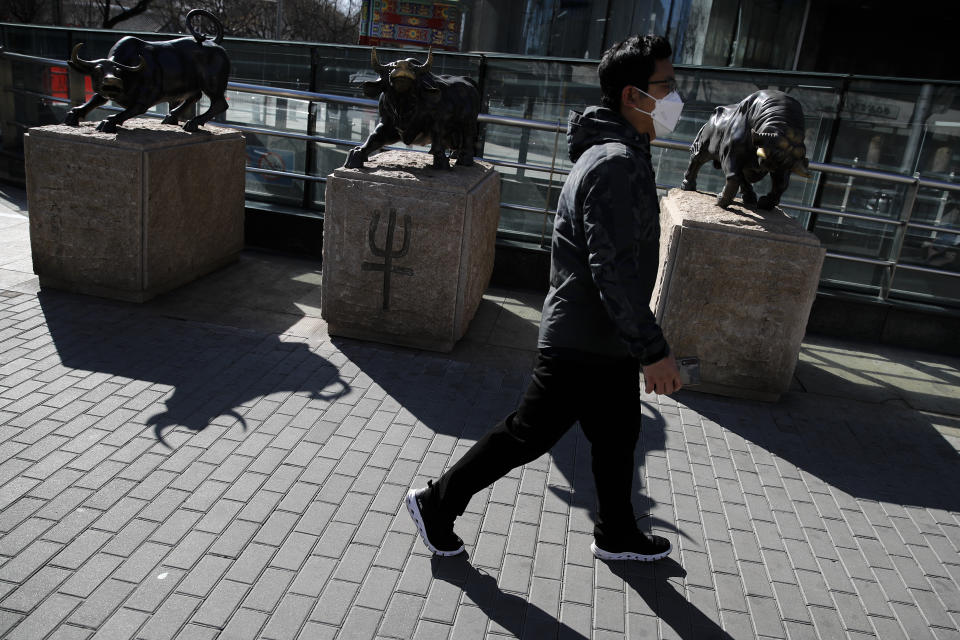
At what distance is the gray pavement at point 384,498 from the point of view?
3.13 metres

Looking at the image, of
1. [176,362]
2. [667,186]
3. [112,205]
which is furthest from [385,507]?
[667,186]

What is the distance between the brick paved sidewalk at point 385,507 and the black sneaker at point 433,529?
2.7 inches

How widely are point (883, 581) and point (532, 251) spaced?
15.4ft

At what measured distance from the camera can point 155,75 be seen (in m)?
6.13

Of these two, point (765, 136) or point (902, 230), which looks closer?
point (765, 136)

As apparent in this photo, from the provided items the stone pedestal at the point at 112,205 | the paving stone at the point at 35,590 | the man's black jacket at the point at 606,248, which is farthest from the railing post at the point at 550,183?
the paving stone at the point at 35,590

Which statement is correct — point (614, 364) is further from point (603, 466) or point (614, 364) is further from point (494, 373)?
point (494, 373)

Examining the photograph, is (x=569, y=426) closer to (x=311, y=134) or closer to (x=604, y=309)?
(x=604, y=309)

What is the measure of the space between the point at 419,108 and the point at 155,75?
2.19 metres

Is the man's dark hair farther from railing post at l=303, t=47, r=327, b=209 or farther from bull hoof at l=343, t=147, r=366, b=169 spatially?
railing post at l=303, t=47, r=327, b=209

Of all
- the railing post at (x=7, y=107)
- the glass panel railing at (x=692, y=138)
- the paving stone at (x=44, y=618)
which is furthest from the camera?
the railing post at (x=7, y=107)

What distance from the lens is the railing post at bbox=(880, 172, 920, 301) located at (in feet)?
22.4

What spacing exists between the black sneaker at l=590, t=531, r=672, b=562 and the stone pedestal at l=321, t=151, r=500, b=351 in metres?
2.56

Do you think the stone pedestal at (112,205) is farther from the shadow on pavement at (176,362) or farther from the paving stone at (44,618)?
the paving stone at (44,618)
